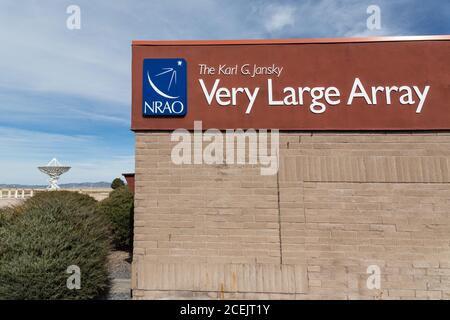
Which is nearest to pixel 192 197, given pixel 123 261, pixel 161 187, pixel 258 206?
pixel 161 187

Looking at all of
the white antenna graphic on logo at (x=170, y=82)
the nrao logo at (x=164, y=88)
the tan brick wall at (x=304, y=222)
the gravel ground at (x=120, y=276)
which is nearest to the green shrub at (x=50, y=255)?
the gravel ground at (x=120, y=276)

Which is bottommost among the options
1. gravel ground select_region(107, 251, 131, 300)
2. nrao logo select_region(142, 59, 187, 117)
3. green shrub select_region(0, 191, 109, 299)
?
gravel ground select_region(107, 251, 131, 300)

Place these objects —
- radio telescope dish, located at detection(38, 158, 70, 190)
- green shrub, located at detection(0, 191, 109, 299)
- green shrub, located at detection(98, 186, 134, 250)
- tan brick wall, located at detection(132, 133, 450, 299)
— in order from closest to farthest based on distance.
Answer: green shrub, located at detection(0, 191, 109, 299) < tan brick wall, located at detection(132, 133, 450, 299) < green shrub, located at detection(98, 186, 134, 250) < radio telescope dish, located at detection(38, 158, 70, 190)

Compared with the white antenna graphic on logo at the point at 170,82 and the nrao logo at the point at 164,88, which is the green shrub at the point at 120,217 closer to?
the nrao logo at the point at 164,88

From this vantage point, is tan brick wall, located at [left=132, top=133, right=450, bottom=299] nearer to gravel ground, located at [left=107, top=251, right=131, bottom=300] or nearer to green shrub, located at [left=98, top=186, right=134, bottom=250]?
gravel ground, located at [left=107, top=251, right=131, bottom=300]

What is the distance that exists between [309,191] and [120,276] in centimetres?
482

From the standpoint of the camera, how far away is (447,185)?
530 centimetres

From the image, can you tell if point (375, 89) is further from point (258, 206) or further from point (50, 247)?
point (50, 247)

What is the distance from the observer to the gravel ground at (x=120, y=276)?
6023 mm

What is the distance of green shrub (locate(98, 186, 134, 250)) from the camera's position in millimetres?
9469

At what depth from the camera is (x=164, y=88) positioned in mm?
5613

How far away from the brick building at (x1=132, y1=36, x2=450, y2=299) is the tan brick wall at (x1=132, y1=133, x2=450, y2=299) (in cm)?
2

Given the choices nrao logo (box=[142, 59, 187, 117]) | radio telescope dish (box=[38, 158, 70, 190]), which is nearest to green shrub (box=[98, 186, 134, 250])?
nrao logo (box=[142, 59, 187, 117])

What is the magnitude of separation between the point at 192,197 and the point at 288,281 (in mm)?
2203
